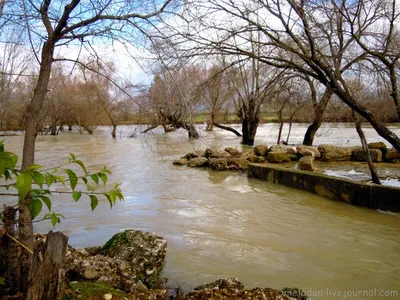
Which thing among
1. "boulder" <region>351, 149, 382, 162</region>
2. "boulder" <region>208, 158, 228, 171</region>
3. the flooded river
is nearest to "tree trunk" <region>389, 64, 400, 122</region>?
the flooded river

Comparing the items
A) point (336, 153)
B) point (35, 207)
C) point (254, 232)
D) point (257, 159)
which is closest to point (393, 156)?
point (336, 153)

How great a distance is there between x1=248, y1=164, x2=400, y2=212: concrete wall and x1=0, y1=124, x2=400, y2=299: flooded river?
218 mm

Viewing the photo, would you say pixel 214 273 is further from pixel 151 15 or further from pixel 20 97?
pixel 20 97

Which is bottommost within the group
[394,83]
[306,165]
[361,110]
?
[306,165]

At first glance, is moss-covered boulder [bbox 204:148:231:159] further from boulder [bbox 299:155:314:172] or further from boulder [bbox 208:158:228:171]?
boulder [bbox 299:155:314:172]

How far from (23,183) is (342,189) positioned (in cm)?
714

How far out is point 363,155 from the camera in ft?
36.3

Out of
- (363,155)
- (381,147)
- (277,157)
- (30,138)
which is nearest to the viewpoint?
(30,138)

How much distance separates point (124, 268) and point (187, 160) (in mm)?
10788

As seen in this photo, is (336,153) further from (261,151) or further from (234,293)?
(234,293)

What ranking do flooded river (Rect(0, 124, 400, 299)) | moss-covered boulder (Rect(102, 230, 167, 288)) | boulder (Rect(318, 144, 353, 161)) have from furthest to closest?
boulder (Rect(318, 144, 353, 161))
flooded river (Rect(0, 124, 400, 299))
moss-covered boulder (Rect(102, 230, 167, 288))

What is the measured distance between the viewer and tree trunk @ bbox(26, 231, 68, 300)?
194 cm

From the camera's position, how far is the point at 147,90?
3131 millimetres

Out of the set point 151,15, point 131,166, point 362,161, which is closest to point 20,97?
point 131,166
